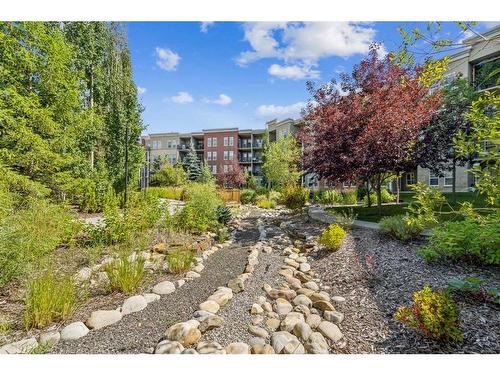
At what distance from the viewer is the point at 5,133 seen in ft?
15.5

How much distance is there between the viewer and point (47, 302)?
7.06 feet

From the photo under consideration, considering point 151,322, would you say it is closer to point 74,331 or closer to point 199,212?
point 74,331

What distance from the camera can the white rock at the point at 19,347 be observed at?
1841 millimetres

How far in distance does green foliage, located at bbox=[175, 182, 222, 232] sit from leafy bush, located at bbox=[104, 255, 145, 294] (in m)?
2.59

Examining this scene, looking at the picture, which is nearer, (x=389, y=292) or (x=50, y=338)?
(x=50, y=338)

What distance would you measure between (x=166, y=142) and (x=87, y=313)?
2977 centimetres

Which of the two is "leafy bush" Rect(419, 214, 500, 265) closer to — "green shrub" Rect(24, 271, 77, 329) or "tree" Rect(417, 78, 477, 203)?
"tree" Rect(417, 78, 477, 203)

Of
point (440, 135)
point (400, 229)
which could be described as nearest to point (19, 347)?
point (400, 229)

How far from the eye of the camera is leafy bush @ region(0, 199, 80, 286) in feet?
8.43

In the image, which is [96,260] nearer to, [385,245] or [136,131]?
[385,245]

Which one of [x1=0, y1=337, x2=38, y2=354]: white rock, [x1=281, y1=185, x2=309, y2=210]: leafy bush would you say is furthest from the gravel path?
[x1=281, y1=185, x2=309, y2=210]: leafy bush

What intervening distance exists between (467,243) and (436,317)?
190 cm

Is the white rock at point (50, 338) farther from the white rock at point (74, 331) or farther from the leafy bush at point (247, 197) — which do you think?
the leafy bush at point (247, 197)
